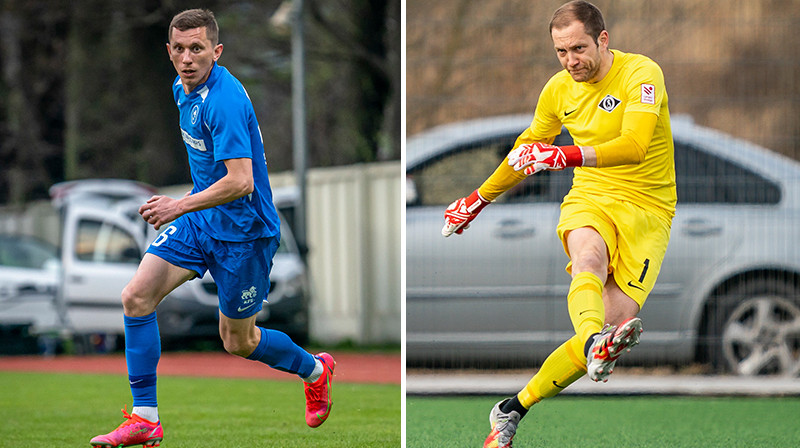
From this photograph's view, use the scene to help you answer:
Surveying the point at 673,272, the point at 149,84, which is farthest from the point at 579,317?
the point at 149,84

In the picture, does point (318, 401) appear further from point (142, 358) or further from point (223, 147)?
point (223, 147)

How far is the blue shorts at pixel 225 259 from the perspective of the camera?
5.66 metres

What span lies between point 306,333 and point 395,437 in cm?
982

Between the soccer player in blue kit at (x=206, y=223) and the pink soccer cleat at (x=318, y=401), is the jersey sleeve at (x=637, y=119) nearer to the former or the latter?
the soccer player in blue kit at (x=206, y=223)

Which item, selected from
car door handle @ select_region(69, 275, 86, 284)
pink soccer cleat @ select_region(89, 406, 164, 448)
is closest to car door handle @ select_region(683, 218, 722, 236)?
pink soccer cleat @ select_region(89, 406, 164, 448)

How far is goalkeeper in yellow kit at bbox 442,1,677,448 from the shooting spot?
16.6 ft

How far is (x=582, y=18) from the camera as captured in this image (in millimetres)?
5215

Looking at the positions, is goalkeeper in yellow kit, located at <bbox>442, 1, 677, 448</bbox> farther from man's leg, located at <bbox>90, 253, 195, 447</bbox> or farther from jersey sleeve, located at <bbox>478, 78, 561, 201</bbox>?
man's leg, located at <bbox>90, 253, 195, 447</bbox>

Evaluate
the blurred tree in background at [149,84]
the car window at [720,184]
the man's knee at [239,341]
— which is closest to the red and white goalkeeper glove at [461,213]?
the man's knee at [239,341]

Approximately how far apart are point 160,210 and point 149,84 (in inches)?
640

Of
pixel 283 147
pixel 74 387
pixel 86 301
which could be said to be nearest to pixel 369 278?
pixel 86 301

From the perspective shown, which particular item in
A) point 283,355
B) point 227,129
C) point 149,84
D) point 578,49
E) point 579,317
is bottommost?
point 283,355

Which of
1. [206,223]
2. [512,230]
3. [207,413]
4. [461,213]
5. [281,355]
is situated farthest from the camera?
[512,230]

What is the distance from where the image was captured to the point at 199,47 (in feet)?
18.2
